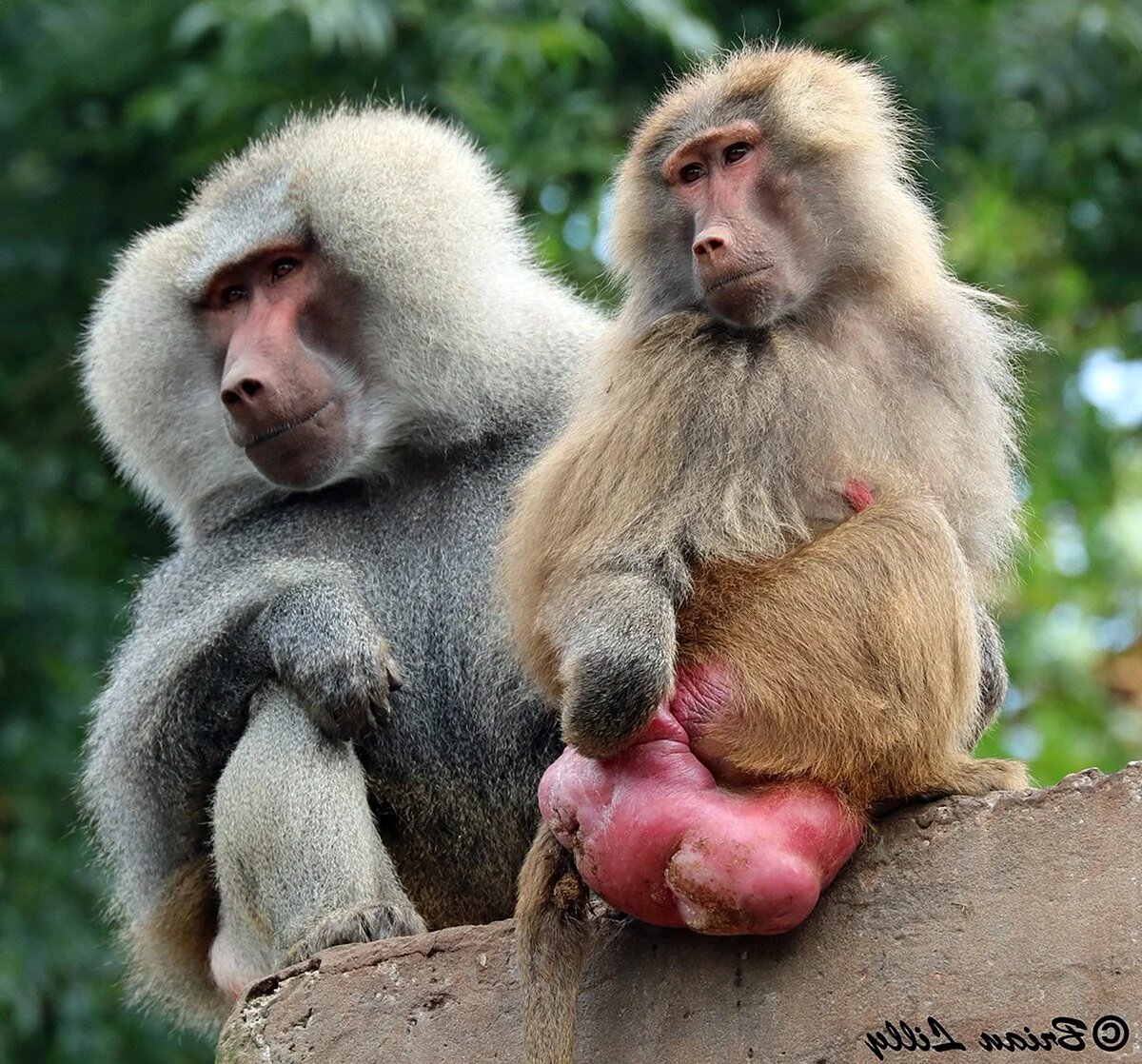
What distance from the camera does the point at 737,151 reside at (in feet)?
9.65

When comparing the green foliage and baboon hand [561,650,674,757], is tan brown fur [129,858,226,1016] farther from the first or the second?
the green foliage

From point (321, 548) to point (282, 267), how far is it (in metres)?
0.58

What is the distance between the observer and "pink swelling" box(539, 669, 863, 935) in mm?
2453

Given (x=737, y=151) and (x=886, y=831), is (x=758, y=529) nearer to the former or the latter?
(x=886, y=831)

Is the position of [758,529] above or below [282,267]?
above

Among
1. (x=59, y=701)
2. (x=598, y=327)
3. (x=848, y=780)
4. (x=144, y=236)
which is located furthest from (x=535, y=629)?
(x=59, y=701)

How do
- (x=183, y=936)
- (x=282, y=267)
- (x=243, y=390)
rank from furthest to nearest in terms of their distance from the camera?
(x=282, y=267) < (x=183, y=936) < (x=243, y=390)

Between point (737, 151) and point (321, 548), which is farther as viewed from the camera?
point (321, 548)

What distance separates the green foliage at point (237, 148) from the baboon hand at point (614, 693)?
320 cm

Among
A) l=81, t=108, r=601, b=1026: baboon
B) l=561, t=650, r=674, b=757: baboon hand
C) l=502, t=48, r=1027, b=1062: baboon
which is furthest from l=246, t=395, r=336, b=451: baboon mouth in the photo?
l=561, t=650, r=674, b=757: baboon hand

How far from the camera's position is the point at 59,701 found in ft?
20.4

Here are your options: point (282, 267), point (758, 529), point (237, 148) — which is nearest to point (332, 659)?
point (282, 267)

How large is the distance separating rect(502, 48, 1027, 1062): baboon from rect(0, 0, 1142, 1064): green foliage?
2.46 m

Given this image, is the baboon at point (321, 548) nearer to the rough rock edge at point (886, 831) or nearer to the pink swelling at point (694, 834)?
the rough rock edge at point (886, 831)
